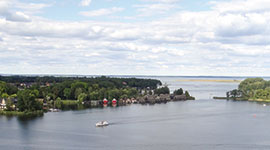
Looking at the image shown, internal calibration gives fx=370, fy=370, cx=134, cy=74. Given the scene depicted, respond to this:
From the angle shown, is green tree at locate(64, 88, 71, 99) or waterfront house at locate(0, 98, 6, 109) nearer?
waterfront house at locate(0, 98, 6, 109)

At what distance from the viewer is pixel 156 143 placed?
1189 inches

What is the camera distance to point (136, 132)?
34.8m

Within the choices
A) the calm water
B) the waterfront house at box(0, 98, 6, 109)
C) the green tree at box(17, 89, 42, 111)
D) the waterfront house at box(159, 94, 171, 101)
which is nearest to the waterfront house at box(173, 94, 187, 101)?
the waterfront house at box(159, 94, 171, 101)

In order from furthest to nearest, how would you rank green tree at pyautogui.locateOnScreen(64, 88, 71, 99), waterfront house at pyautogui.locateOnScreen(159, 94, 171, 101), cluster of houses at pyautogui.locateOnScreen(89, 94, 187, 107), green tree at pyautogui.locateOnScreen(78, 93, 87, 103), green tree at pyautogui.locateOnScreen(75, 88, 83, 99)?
waterfront house at pyautogui.locateOnScreen(159, 94, 171, 101), green tree at pyautogui.locateOnScreen(64, 88, 71, 99), green tree at pyautogui.locateOnScreen(75, 88, 83, 99), cluster of houses at pyautogui.locateOnScreen(89, 94, 187, 107), green tree at pyautogui.locateOnScreen(78, 93, 87, 103)

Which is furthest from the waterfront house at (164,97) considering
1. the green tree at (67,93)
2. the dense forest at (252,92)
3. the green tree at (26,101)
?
the green tree at (26,101)

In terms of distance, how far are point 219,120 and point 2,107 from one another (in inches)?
1171

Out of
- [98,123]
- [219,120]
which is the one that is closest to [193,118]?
[219,120]

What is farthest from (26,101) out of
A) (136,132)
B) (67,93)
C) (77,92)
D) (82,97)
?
(77,92)

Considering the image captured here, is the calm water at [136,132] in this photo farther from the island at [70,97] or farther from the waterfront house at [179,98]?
the waterfront house at [179,98]

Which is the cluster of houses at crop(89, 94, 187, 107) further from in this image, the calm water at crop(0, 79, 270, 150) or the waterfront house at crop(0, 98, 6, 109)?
the calm water at crop(0, 79, 270, 150)

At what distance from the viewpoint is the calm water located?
2948 centimetres

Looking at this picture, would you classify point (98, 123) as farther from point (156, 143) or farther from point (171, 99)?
point (171, 99)

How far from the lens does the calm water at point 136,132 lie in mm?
29484

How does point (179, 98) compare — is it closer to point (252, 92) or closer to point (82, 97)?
point (252, 92)
